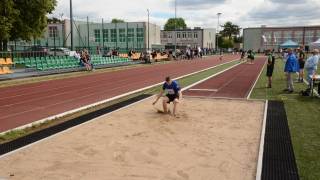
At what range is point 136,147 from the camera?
7996 millimetres

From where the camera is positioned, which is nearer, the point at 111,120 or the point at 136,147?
the point at 136,147

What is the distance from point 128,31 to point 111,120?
231ft

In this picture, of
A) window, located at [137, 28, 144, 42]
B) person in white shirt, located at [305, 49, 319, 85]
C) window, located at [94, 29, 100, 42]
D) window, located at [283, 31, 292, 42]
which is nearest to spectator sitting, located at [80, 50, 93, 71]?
person in white shirt, located at [305, 49, 319, 85]

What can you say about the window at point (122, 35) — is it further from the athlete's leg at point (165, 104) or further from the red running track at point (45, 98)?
the athlete's leg at point (165, 104)

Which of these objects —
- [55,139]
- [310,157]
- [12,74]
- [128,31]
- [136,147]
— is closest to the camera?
[310,157]

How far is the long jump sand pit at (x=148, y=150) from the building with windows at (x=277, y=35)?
330 feet

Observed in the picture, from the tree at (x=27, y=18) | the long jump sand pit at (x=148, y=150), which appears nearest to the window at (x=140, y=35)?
the tree at (x=27, y=18)

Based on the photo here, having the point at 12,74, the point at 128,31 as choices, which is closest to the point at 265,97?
the point at 12,74

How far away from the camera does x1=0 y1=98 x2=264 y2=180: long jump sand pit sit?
6.51 m

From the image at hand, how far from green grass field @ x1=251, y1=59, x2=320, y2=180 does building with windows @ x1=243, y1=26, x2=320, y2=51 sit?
309ft

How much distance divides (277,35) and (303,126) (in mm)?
106503

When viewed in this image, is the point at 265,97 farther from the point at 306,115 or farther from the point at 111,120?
the point at 111,120

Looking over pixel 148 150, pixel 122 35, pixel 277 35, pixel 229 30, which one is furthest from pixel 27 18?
pixel 229 30

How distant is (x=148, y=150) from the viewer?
779 cm
